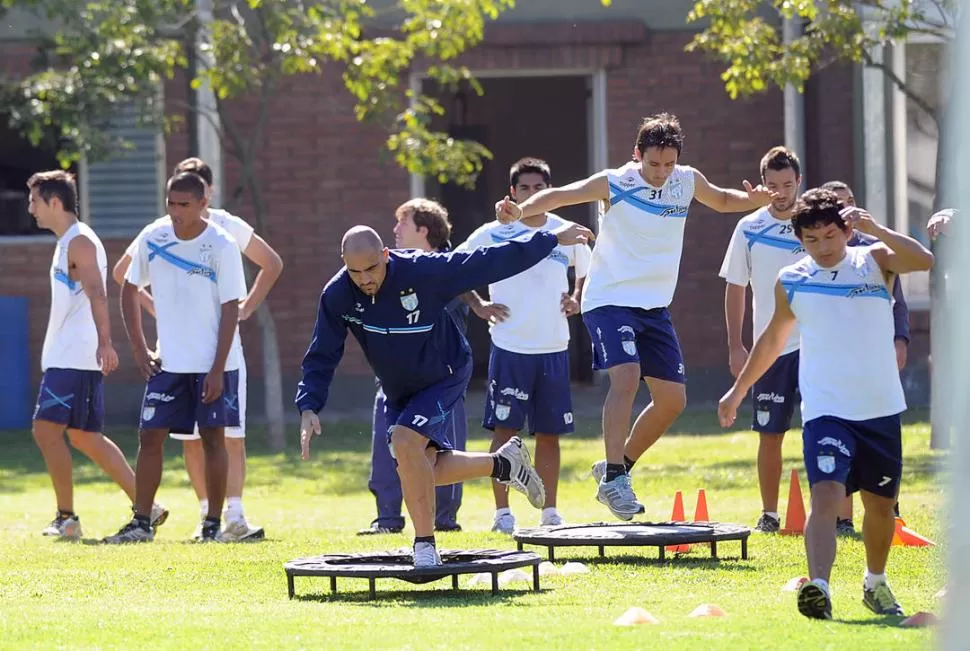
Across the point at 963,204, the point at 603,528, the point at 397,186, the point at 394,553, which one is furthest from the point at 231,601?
the point at 397,186

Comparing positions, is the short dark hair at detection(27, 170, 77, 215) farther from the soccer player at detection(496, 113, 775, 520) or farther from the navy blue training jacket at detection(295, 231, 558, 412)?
the navy blue training jacket at detection(295, 231, 558, 412)

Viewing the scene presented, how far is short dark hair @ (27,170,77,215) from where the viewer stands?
11531 mm

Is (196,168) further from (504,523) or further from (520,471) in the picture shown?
(520,471)

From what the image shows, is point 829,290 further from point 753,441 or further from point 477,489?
point 753,441

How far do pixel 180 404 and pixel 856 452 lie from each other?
5.01 m

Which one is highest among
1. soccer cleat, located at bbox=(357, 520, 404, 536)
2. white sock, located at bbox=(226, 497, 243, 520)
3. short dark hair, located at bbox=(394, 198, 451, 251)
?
short dark hair, located at bbox=(394, 198, 451, 251)

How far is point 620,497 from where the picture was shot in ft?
30.8

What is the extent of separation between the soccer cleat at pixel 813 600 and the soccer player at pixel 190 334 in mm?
4878

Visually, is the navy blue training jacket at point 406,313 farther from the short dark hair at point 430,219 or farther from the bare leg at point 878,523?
the short dark hair at point 430,219

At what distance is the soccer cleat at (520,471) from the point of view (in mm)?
8906

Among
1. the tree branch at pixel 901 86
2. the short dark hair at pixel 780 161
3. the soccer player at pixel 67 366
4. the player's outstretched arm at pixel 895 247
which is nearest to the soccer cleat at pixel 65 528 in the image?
the soccer player at pixel 67 366

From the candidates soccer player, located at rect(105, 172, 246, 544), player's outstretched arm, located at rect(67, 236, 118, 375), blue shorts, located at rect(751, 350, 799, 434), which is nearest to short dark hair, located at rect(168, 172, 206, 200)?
soccer player, located at rect(105, 172, 246, 544)

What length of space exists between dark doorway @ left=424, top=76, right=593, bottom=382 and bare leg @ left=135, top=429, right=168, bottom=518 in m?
12.2

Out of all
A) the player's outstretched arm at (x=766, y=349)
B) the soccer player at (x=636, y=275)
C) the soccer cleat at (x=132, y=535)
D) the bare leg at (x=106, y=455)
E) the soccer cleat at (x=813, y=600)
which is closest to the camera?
the soccer cleat at (x=813, y=600)
